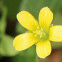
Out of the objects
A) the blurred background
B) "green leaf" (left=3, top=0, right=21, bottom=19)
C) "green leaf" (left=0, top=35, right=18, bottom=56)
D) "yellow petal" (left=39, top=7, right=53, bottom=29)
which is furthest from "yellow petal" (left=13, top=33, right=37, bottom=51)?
"green leaf" (left=3, top=0, right=21, bottom=19)

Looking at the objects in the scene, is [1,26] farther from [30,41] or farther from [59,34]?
[59,34]

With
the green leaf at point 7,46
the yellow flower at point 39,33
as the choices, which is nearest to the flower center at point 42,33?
the yellow flower at point 39,33

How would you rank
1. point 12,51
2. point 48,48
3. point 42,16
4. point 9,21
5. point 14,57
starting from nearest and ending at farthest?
point 48,48, point 42,16, point 12,51, point 14,57, point 9,21

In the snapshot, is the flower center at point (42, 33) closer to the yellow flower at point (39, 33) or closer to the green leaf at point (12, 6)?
the yellow flower at point (39, 33)

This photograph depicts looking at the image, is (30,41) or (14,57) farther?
(14,57)

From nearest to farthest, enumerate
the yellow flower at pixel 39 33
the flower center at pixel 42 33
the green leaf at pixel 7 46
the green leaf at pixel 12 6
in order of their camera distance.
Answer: the yellow flower at pixel 39 33
the flower center at pixel 42 33
the green leaf at pixel 7 46
the green leaf at pixel 12 6

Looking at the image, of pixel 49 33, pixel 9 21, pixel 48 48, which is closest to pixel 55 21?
pixel 9 21

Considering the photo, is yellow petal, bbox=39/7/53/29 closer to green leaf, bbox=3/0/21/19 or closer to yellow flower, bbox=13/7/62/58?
yellow flower, bbox=13/7/62/58
